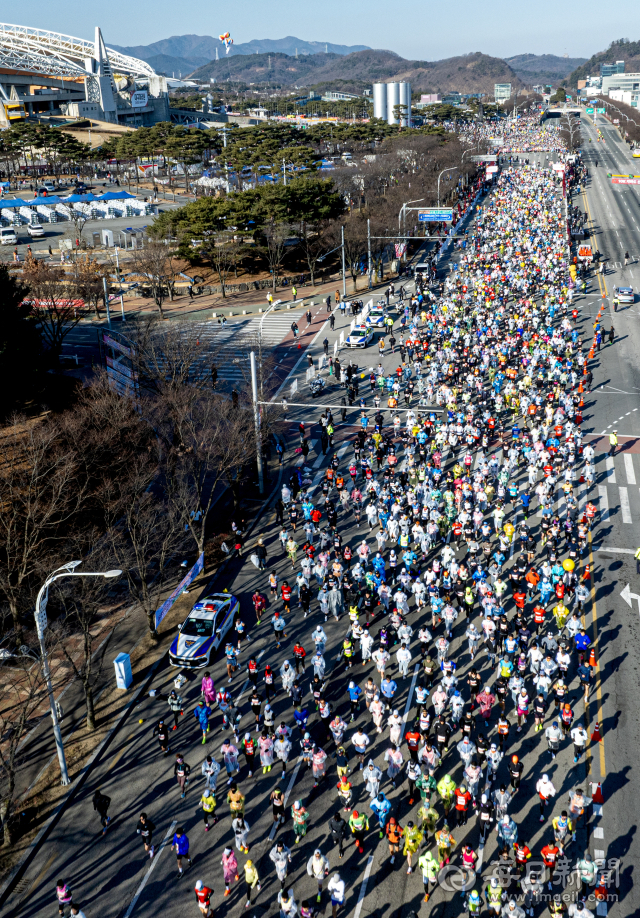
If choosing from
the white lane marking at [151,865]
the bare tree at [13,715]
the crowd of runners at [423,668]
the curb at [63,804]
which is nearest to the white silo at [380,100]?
the crowd of runners at [423,668]

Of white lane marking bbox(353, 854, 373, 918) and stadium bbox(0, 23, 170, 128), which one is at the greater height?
stadium bbox(0, 23, 170, 128)

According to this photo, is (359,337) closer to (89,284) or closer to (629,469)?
(629,469)

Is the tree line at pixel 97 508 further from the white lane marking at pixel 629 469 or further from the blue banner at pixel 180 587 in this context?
the white lane marking at pixel 629 469

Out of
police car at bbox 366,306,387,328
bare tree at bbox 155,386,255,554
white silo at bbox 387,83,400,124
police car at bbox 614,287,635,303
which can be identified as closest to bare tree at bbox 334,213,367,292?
police car at bbox 366,306,387,328

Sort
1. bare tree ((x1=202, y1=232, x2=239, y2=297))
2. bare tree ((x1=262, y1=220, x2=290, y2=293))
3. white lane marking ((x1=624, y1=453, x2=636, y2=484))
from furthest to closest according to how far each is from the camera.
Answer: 1. bare tree ((x1=262, y1=220, x2=290, y2=293))
2. bare tree ((x1=202, y1=232, x2=239, y2=297))
3. white lane marking ((x1=624, y1=453, x2=636, y2=484))

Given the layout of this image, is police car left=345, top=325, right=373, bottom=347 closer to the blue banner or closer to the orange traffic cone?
the blue banner

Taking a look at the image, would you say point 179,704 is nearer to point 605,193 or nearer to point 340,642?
point 340,642
